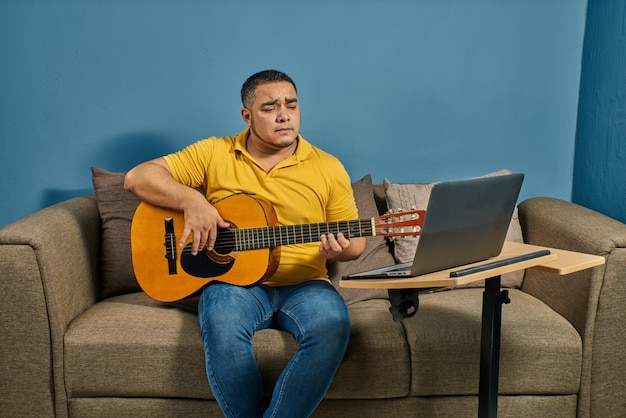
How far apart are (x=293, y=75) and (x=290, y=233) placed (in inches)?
38.5

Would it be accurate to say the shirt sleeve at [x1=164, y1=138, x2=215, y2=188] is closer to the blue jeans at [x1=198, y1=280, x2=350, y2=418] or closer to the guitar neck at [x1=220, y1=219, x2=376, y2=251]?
the guitar neck at [x1=220, y1=219, x2=376, y2=251]

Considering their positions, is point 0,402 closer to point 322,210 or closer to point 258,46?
point 322,210

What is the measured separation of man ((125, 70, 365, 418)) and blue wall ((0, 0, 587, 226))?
21.3 inches

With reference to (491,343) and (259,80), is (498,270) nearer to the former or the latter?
(491,343)

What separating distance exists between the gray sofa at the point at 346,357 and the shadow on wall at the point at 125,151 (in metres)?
0.69

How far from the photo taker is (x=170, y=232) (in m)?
2.13

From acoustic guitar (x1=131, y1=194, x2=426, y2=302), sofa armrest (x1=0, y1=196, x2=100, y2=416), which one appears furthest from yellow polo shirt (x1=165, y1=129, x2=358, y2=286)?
sofa armrest (x1=0, y1=196, x2=100, y2=416)

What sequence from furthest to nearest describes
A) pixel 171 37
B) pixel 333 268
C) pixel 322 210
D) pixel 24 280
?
1. pixel 171 37
2. pixel 333 268
3. pixel 322 210
4. pixel 24 280

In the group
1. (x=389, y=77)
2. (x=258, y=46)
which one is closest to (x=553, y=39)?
(x=389, y=77)

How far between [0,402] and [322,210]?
1.12 m

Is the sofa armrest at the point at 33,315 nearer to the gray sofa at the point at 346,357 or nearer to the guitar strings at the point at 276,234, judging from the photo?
the gray sofa at the point at 346,357

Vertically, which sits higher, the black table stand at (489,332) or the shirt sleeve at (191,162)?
the shirt sleeve at (191,162)

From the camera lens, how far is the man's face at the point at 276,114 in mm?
2197

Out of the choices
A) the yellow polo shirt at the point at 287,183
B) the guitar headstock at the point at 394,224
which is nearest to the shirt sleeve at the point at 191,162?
the yellow polo shirt at the point at 287,183
